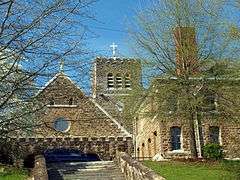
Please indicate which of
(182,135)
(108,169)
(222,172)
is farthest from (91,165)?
(182,135)

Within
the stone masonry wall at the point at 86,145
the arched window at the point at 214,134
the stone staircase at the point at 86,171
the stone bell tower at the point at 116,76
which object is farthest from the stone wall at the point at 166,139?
the stone staircase at the point at 86,171

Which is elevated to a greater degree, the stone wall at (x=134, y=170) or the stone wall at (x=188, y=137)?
the stone wall at (x=188, y=137)

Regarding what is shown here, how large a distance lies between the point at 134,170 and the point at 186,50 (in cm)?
1098

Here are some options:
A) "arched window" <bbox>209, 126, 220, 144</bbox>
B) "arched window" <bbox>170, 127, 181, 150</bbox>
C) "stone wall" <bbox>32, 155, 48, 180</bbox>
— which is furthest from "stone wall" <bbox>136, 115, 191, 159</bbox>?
"stone wall" <bbox>32, 155, 48, 180</bbox>

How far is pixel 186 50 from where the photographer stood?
28562 millimetres

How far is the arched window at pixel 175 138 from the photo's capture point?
33713 mm

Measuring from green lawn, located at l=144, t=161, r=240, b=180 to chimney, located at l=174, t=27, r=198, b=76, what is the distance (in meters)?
6.19

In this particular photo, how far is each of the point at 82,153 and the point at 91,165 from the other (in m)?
9.39

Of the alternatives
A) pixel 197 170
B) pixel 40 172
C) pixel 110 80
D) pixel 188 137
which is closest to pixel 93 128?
pixel 188 137

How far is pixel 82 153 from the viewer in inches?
1293

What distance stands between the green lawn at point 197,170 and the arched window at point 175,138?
862 centimetres

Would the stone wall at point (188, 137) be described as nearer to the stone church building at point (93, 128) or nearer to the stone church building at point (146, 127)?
the stone church building at point (146, 127)

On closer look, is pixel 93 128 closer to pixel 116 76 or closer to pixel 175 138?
pixel 175 138

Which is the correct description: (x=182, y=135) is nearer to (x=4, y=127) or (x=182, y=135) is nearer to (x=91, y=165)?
(x=91, y=165)
